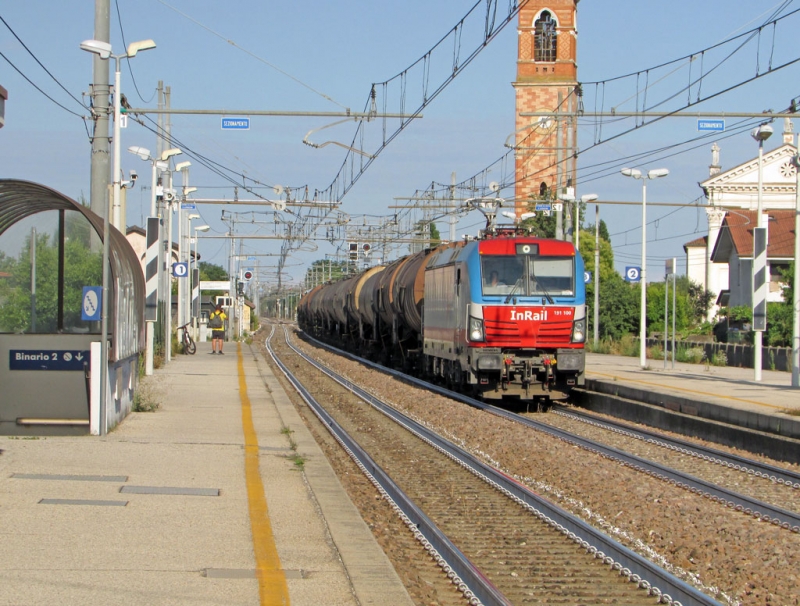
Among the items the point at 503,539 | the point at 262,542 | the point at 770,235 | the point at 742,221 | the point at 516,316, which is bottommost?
the point at 503,539

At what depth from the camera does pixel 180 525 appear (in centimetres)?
756

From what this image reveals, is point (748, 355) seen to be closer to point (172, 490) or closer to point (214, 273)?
point (172, 490)

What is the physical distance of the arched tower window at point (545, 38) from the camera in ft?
212

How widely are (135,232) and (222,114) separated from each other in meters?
45.2

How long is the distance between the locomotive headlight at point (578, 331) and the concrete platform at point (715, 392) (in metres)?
1.47

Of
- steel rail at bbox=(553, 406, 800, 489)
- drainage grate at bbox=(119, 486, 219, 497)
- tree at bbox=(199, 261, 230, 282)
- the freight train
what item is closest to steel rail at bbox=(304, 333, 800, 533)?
steel rail at bbox=(553, 406, 800, 489)

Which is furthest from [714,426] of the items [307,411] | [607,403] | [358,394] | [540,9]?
[540,9]

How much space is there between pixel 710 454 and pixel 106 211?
8.19 m

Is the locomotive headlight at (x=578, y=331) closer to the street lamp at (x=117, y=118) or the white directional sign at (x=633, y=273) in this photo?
the street lamp at (x=117, y=118)

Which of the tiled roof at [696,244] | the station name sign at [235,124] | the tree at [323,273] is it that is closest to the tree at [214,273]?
the tree at [323,273]

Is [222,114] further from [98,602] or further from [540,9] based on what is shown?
[540,9]

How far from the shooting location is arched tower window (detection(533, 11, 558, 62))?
6469 centimetres

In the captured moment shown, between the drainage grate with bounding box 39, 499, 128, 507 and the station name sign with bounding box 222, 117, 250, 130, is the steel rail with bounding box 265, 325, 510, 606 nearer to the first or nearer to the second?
the drainage grate with bounding box 39, 499, 128, 507

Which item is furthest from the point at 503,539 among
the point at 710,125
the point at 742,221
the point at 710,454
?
the point at 742,221
